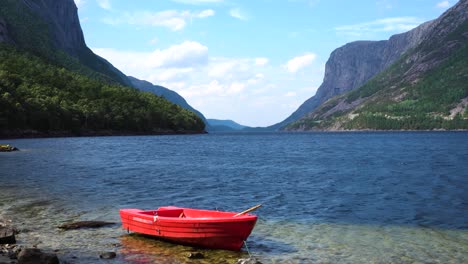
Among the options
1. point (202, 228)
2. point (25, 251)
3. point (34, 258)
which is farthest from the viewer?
point (202, 228)

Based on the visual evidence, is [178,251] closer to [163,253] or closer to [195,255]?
[163,253]

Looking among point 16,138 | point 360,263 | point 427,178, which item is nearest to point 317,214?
point 360,263

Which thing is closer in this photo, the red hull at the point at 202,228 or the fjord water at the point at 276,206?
the red hull at the point at 202,228

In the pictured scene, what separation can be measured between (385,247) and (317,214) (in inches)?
366

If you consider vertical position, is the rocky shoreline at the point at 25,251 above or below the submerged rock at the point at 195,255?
above

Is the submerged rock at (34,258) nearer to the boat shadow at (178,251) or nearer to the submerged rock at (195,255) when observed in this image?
the boat shadow at (178,251)

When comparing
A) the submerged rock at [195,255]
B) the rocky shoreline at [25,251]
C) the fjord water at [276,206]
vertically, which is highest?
the rocky shoreline at [25,251]

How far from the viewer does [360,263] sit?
745 inches

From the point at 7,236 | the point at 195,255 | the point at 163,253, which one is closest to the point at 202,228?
the point at 195,255

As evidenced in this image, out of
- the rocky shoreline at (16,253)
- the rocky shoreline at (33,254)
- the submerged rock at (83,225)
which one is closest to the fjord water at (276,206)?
the rocky shoreline at (33,254)

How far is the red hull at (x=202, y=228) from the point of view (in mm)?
19656

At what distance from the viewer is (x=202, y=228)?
2011 cm

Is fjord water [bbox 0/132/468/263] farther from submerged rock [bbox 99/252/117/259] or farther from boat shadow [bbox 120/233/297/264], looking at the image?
submerged rock [bbox 99/252/117/259]

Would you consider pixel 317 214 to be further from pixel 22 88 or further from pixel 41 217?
pixel 22 88
